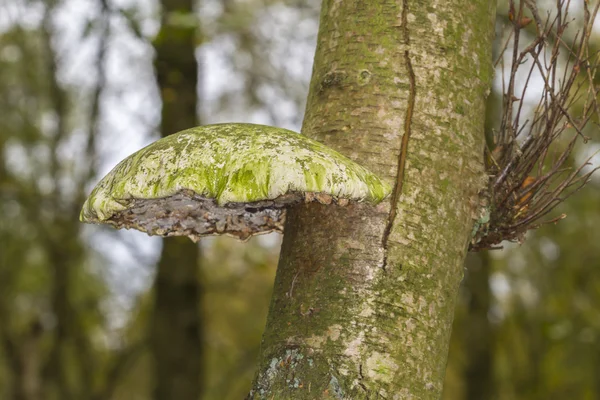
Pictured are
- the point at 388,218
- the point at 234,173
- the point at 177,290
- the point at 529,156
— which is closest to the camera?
the point at 234,173

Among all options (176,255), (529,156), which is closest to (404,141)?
(529,156)

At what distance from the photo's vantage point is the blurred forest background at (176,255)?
6473mm

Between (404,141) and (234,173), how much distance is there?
20.5 inches

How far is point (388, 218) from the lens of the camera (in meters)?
1.63

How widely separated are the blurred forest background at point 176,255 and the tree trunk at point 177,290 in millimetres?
14

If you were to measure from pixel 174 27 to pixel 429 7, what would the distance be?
315 cm

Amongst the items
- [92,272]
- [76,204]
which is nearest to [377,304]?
[76,204]

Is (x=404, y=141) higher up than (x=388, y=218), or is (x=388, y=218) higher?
(x=404, y=141)

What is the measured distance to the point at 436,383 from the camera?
1.62 metres

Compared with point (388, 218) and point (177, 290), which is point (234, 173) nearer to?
point (388, 218)

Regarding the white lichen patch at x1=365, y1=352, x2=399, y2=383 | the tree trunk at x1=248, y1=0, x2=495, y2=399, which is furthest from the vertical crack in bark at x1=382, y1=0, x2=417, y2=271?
the white lichen patch at x1=365, y1=352, x2=399, y2=383

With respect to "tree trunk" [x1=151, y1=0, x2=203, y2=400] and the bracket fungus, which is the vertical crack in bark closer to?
the bracket fungus

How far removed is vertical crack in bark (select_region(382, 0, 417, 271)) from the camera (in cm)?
162

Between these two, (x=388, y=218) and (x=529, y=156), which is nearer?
(x=388, y=218)
